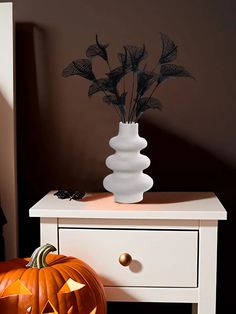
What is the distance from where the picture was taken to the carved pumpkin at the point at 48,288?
1277 mm

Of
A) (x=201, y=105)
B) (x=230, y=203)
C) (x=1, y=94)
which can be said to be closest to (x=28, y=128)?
(x=1, y=94)

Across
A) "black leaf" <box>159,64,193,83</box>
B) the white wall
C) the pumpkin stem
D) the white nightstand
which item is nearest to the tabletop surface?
the white nightstand

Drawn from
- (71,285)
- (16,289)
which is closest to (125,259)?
(71,285)

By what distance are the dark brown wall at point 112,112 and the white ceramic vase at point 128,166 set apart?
0.91ft

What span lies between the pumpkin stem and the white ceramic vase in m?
0.26

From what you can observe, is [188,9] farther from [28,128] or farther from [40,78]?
[28,128]

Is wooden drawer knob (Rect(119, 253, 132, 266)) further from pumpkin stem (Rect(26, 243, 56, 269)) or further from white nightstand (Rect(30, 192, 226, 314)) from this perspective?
pumpkin stem (Rect(26, 243, 56, 269))

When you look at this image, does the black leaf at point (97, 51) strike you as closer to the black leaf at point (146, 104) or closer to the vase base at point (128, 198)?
the black leaf at point (146, 104)

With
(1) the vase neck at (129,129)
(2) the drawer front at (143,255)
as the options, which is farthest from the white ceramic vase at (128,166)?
(2) the drawer front at (143,255)

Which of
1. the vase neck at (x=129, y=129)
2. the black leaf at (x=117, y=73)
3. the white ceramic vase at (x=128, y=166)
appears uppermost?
the black leaf at (x=117, y=73)

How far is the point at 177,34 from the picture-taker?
1727 mm

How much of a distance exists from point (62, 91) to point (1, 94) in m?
0.20

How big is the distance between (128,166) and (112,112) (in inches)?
13.2

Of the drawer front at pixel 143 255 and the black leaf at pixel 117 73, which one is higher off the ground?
the black leaf at pixel 117 73
